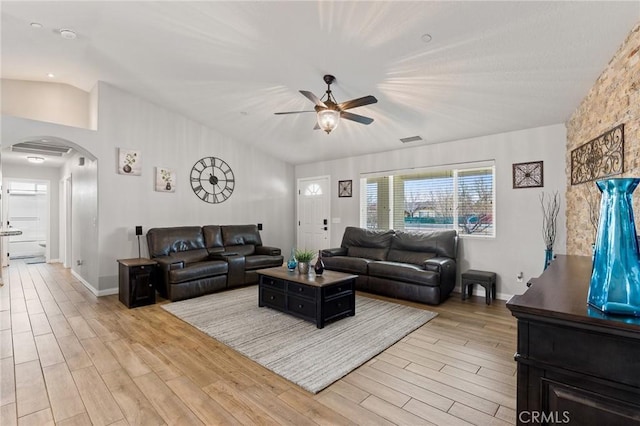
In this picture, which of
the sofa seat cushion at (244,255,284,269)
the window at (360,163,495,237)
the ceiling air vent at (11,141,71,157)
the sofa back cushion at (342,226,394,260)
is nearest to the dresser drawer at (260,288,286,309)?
the sofa seat cushion at (244,255,284,269)

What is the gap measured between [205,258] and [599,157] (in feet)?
18.3

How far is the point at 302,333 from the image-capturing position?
3.29m

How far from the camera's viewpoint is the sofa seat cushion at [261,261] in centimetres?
543

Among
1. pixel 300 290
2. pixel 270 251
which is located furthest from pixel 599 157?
pixel 270 251

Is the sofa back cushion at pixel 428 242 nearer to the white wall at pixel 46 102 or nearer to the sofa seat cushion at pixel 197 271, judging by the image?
the sofa seat cushion at pixel 197 271

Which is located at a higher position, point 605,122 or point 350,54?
point 350,54

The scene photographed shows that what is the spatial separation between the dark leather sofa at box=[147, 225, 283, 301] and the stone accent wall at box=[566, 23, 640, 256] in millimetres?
4561

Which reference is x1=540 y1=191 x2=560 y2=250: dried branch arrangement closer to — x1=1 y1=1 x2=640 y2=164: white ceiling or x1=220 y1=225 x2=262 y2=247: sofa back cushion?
x1=1 y1=1 x2=640 y2=164: white ceiling

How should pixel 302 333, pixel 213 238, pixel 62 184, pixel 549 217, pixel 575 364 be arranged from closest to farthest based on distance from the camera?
pixel 575 364 < pixel 302 333 < pixel 549 217 < pixel 213 238 < pixel 62 184

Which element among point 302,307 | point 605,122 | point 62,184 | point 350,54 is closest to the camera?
point 605,122

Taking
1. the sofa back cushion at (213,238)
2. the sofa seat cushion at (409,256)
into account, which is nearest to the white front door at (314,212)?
the sofa seat cushion at (409,256)

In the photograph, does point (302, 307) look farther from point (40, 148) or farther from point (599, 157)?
point (40, 148)

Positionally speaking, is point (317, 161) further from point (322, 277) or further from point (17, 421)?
point (17, 421)

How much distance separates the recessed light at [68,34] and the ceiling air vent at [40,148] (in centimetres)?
287
